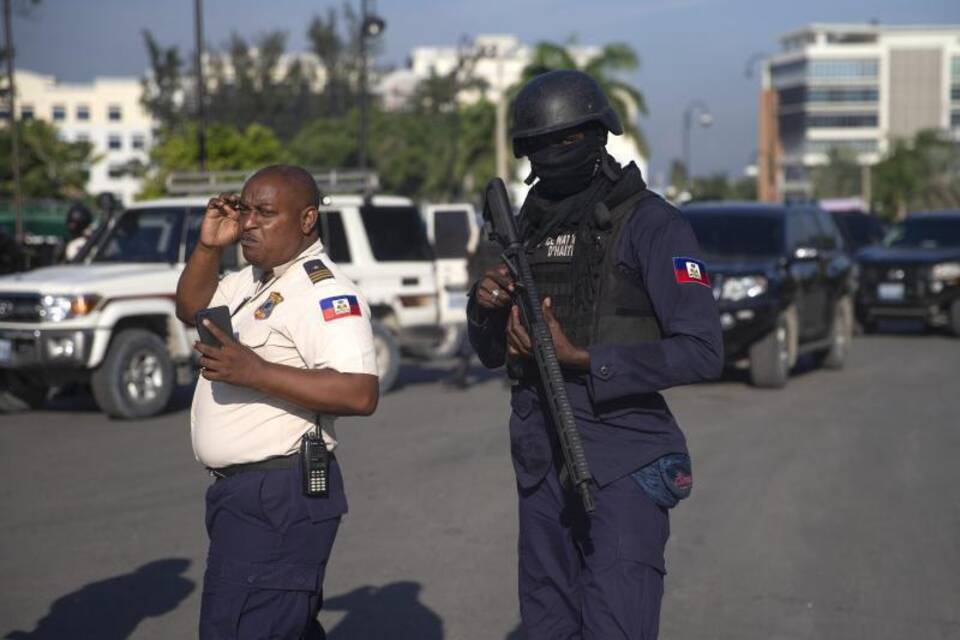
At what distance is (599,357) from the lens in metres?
3.38

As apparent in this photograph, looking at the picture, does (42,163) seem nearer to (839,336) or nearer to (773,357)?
(839,336)

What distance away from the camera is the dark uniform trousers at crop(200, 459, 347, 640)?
3.58m

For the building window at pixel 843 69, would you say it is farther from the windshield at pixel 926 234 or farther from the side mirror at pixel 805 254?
the side mirror at pixel 805 254

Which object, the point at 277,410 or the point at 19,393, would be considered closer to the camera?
the point at 277,410

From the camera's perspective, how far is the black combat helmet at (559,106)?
11.6 feet

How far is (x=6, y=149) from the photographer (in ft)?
172

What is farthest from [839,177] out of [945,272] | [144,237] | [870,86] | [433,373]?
[144,237]

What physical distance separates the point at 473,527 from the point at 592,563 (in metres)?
4.42

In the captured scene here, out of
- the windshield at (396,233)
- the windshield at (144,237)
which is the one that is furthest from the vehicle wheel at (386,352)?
the windshield at (144,237)

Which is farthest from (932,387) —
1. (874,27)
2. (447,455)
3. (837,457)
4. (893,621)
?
(874,27)

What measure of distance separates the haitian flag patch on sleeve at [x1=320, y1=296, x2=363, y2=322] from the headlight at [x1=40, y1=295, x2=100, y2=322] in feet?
28.1

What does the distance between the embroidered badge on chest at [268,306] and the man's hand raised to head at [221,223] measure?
0.33m

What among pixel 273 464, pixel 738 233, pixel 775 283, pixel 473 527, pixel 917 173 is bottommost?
pixel 473 527

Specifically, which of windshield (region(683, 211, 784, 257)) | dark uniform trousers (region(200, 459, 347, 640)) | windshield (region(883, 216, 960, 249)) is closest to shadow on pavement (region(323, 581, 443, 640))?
dark uniform trousers (region(200, 459, 347, 640))
